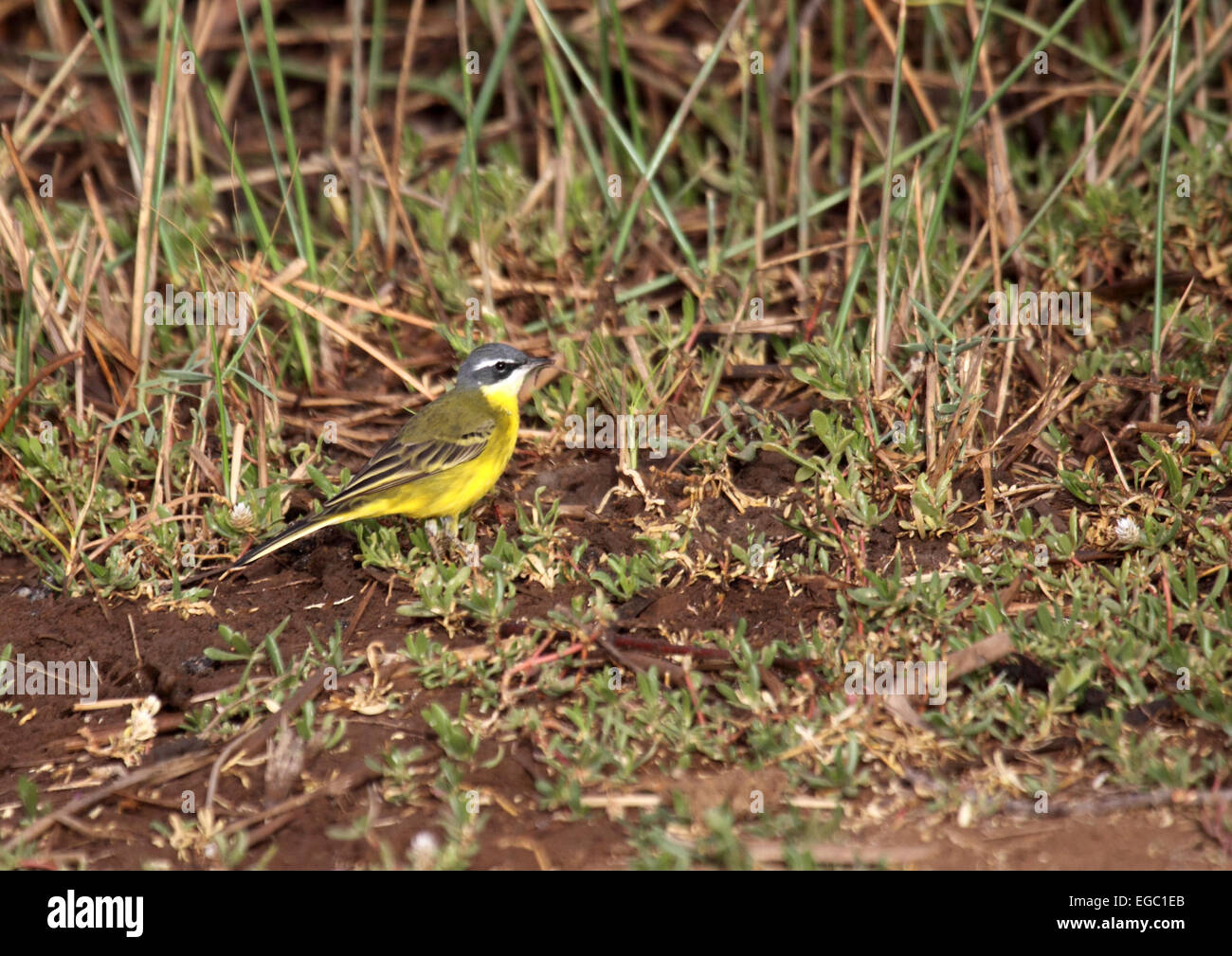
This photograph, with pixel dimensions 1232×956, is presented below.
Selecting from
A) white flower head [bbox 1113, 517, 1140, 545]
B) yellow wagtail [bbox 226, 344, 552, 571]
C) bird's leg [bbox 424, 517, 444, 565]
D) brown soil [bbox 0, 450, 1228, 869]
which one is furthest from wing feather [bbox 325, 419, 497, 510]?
white flower head [bbox 1113, 517, 1140, 545]

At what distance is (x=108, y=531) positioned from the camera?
6027 millimetres

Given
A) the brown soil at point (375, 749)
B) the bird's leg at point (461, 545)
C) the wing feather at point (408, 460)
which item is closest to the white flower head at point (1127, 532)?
the brown soil at point (375, 749)

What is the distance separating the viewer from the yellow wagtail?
5.59 m

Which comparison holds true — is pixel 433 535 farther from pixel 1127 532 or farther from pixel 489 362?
pixel 1127 532

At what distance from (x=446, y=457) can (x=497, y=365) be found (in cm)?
67

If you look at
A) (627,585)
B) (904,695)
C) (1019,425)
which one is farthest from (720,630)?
(1019,425)

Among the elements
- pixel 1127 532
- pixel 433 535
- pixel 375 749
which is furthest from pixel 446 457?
pixel 1127 532

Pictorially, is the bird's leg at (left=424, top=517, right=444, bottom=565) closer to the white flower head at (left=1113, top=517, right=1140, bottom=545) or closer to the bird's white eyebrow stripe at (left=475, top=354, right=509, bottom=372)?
the bird's white eyebrow stripe at (left=475, top=354, right=509, bottom=372)

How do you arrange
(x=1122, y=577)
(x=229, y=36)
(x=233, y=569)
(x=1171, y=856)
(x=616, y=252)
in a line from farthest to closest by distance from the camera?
1. (x=229, y=36)
2. (x=616, y=252)
3. (x=233, y=569)
4. (x=1122, y=577)
5. (x=1171, y=856)

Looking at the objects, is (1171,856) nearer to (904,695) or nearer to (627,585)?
(904,695)

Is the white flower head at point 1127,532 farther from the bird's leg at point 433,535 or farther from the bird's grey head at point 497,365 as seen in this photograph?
the bird's leg at point 433,535

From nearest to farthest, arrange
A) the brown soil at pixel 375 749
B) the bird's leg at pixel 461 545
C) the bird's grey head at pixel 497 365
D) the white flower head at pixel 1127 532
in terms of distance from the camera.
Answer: the brown soil at pixel 375 749, the white flower head at pixel 1127 532, the bird's leg at pixel 461 545, the bird's grey head at pixel 497 365

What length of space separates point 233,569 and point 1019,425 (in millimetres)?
3794

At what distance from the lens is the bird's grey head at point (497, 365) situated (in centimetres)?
620
